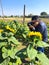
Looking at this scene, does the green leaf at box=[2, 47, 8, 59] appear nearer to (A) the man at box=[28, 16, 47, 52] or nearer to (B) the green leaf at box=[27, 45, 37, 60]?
(B) the green leaf at box=[27, 45, 37, 60]

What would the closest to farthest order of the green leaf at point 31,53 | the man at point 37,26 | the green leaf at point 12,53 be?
the green leaf at point 31,53 < the green leaf at point 12,53 < the man at point 37,26

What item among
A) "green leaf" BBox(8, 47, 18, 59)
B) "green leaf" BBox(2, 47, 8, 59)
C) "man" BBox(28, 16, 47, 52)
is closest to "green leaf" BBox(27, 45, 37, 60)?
"green leaf" BBox(8, 47, 18, 59)

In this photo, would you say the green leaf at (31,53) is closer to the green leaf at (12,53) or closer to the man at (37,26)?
the green leaf at (12,53)

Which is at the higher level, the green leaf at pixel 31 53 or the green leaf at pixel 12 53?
the green leaf at pixel 31 53

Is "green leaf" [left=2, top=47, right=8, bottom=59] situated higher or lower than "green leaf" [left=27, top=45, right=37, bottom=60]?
lower

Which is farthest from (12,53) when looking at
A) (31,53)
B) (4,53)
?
(31,53)

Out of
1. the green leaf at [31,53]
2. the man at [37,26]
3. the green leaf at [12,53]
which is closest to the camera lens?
the green leaf at [31,53]

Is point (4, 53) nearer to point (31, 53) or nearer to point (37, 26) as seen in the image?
point (31, 53)

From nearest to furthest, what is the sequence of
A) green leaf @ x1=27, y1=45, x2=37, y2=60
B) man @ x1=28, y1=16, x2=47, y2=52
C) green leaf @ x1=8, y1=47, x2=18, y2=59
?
green leaf @ x1=27, y1=45, x2=37, y2=60
green leaf @ x1=8, y1=47, x2=18, y2=59
man @ x1=28, y1=16, x2=47, y2=52

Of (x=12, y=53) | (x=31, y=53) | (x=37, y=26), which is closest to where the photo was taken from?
(x=31, y=53)

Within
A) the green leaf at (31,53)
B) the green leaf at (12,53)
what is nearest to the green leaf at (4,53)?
the green leaf at (12,53)

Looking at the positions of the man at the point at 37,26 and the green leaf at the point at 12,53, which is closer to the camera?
the green leaf at the point at 12,53

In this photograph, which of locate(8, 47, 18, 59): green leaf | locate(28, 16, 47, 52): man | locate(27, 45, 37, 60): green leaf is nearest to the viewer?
locate(27, 45, 37, 60): green leaf

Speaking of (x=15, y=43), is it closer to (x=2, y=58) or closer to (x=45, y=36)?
(x=2, y=58)
